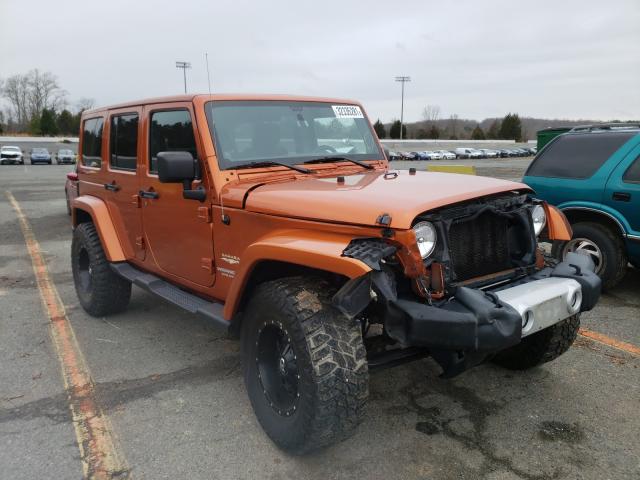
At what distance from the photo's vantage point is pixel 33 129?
230 ft

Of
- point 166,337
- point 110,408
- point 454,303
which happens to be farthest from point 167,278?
point 454,303

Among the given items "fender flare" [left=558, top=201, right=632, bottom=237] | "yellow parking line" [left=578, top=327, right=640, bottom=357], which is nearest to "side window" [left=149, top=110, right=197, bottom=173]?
"yellow parking line" [left=578, top=327, right=640, bottom=357]

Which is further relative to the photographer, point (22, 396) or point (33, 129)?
point (33, 129)

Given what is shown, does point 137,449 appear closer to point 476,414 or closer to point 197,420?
point 197,420

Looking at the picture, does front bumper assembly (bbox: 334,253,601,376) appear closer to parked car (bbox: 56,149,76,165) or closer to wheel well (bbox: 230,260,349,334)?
wheel well (bbox: 230,260,349,334)

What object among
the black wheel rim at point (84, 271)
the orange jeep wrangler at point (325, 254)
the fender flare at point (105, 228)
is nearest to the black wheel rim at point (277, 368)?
the orange jeep wrangler at point (325, 254)

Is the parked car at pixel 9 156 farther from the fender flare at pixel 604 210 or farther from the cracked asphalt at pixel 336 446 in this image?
the fender flare at pixel 604 210

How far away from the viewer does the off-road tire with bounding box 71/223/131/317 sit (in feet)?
15.4

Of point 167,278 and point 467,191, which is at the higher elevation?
point 467,191

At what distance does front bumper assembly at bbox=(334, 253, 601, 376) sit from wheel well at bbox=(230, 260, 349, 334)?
0.45 metres

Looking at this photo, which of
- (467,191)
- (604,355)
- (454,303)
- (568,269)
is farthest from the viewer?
(604,355)

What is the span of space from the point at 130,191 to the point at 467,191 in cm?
282

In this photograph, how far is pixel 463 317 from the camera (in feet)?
7.51

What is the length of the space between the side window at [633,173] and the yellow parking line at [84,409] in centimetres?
510
